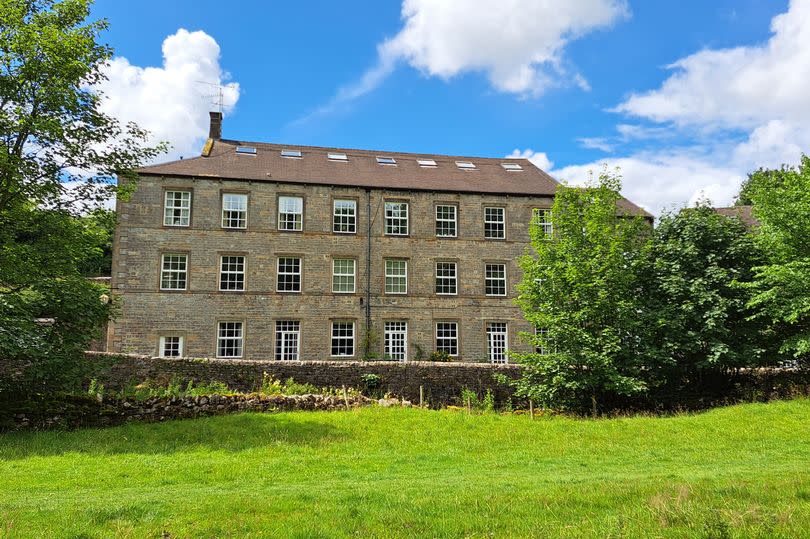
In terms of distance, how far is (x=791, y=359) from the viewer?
22.0 m

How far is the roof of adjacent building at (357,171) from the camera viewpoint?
30.5 meters

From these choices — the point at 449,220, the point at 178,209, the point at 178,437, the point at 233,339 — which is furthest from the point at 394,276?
the point at 178,437

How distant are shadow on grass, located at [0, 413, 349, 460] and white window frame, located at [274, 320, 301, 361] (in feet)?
35.4

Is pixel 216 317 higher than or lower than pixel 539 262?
lower

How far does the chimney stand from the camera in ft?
119

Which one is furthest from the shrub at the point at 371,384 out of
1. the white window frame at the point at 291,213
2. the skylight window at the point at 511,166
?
the skylight window at the point at 511,166

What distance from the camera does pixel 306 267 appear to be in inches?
1182

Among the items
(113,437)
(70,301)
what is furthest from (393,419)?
(70,301)

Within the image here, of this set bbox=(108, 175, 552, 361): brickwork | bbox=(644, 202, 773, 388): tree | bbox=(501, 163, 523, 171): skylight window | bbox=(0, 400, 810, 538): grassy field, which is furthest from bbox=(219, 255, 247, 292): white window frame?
bbox=(644, 202, 773, 388): tree

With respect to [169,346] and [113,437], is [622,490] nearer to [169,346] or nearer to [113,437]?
[113,437]

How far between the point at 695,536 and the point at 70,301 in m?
15.6

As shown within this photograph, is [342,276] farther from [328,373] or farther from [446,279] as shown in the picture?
[328,373]

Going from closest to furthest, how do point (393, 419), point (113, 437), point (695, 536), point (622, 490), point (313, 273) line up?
point (695, 536) → point (622, 490) → point (113, 437) → point (393, 419) → point (313, 273)

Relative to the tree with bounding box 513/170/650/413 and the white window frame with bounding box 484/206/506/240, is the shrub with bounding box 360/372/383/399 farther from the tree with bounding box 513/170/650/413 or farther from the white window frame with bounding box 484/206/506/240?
the white window frame with bounding box 484/206/506/240
